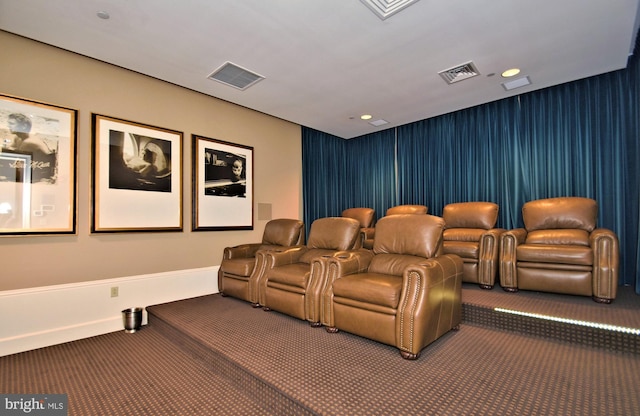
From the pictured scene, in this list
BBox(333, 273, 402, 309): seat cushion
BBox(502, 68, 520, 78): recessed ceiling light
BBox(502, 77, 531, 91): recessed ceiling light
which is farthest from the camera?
BBox(502, 77, 531, 91): recessed ceiling light

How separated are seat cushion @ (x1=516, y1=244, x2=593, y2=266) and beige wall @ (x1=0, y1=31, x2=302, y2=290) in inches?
136

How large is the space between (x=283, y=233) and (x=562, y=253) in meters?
3.09

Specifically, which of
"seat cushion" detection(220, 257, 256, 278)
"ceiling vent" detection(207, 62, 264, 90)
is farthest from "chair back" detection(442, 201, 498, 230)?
"ceiling vent" detection(207, 62, 264, 90)

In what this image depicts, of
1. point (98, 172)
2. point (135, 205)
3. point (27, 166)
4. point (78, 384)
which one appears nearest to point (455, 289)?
point (78, 384)

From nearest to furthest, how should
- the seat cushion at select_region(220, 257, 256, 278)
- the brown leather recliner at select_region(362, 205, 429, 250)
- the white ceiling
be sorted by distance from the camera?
the white ceiling, the seat cushion at select_region(220, 257, 256, 278), the brown leather recliner at select_region(362, 205, 429, 250)

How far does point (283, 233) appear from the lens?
4.11 metres

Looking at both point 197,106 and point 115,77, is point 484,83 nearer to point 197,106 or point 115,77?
point 197,106

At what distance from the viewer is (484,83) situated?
3.73m

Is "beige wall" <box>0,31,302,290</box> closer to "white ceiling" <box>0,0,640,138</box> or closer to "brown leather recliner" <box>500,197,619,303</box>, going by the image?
"white ceiling" <box>0,0,640,138</box>

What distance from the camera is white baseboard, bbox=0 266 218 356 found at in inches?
102

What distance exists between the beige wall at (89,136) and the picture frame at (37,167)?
81mm

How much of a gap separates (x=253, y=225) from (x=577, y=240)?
156 inches

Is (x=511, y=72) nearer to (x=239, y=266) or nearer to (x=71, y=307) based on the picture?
(x=239, y=266)

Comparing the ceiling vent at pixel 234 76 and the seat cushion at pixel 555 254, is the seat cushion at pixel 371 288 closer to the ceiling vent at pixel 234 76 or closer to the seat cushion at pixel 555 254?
the seat cushion at pixel 555 254
